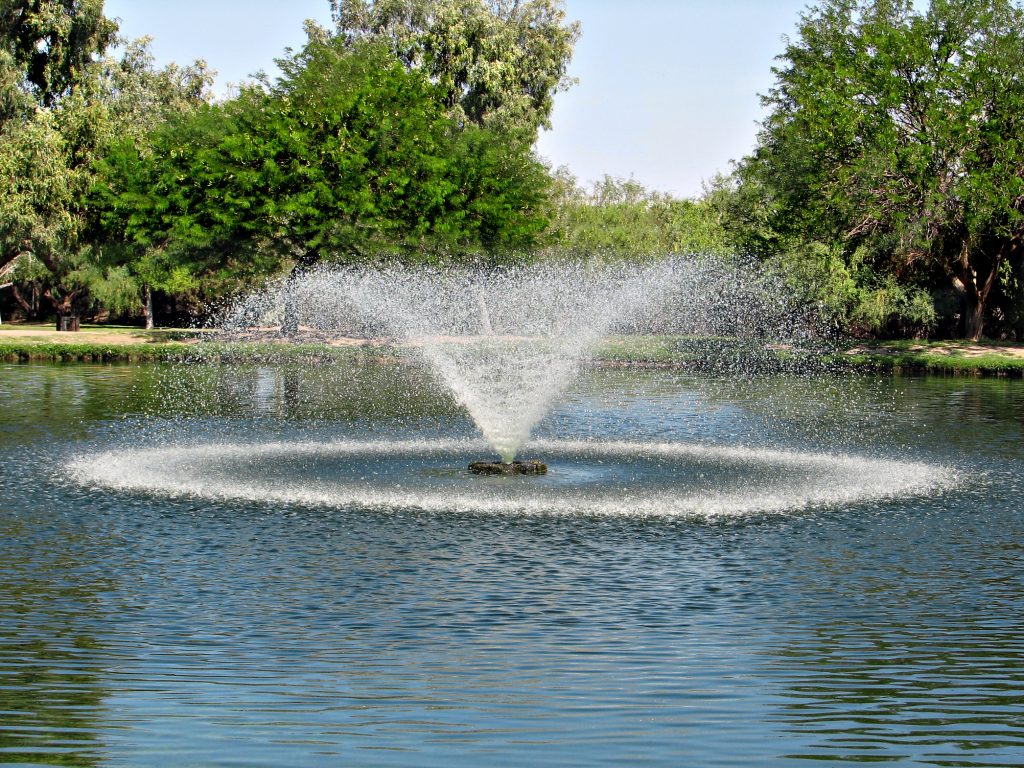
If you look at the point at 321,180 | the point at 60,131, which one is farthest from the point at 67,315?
the point at 321,180

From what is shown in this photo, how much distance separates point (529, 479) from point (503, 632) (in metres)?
10.7

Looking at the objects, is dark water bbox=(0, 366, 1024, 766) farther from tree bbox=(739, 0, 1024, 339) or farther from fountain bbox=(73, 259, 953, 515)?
tree bbox=(739, 0, 1024, 339)

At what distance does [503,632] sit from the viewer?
12031 mm

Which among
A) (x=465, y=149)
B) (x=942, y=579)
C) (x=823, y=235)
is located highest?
(x=465, y=149)

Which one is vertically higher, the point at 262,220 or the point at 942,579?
the point at 262,220

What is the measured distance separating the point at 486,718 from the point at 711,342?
65984 millimetres

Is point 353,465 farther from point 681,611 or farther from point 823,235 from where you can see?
point 823,235

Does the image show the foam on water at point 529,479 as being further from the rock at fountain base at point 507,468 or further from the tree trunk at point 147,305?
the tree trunk at point 147,305

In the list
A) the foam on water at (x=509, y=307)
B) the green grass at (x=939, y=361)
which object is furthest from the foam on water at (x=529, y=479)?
the green grass at (x=939, y=361)

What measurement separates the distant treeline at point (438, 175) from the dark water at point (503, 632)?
4142 cm

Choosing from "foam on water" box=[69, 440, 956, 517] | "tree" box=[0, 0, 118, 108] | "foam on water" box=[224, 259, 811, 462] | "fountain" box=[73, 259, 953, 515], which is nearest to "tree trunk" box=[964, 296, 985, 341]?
"foam on water" box=[224, 259, 811, 462]

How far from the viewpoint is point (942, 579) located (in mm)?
14828

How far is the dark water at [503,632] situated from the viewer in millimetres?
8750

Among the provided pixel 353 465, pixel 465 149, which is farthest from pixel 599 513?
pixel 465 149
